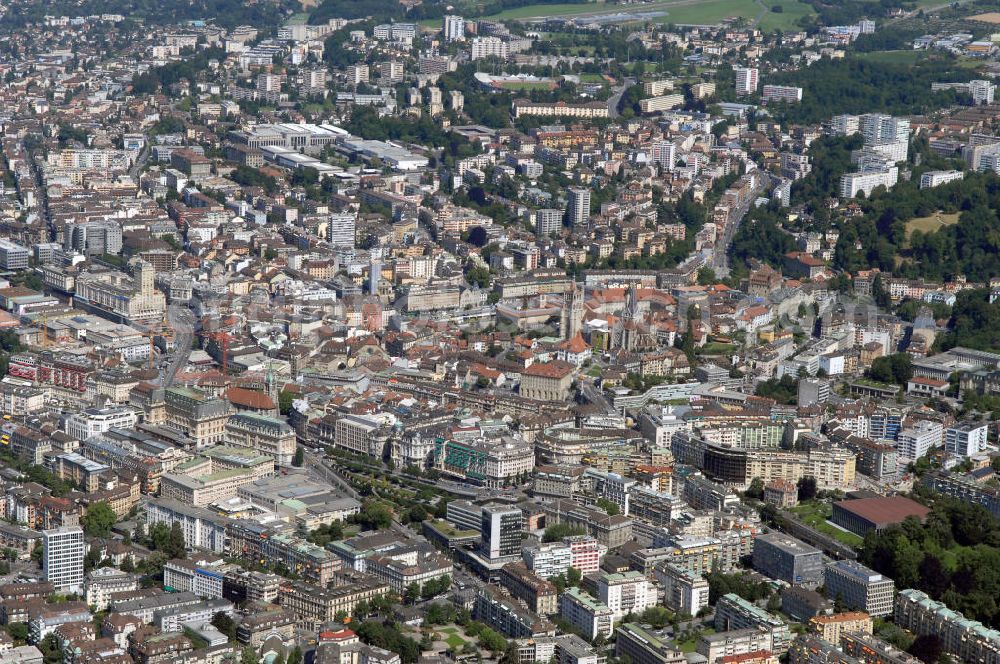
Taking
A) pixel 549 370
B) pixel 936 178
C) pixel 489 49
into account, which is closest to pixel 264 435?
pixel 549 370

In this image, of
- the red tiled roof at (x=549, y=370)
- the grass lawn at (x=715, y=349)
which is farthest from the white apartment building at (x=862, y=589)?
the grass lawn at (x=715, y=349)

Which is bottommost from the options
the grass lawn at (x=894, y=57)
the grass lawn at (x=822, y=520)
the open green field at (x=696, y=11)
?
the grass lawn at (x=822, y=520)

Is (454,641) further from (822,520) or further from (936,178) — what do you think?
(936,178)

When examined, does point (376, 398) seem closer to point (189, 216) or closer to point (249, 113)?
point (189, 216)

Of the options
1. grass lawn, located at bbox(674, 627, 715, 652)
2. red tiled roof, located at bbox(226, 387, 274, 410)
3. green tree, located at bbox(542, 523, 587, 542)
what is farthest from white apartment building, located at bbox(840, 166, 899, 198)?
grass lawn, located at bbox(674, 627, 715, 652)

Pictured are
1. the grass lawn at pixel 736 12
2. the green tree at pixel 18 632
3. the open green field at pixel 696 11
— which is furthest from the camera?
the open green field at pixel 696 11

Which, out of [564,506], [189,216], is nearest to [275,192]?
[189,216]

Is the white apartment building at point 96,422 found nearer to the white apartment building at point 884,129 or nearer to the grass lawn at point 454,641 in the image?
the grass lawn at point 454,641

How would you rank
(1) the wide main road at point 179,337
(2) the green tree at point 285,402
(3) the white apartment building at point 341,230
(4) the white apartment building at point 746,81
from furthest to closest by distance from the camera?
1. (4) the white apartment building at point 746,81
2. (3) the white apartment building at point 341,230
3. (1) the wide main road at point 179,337
4. (2) the green tree at point 285,402
